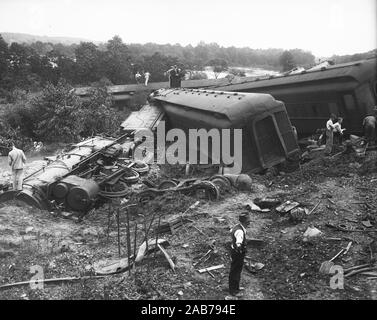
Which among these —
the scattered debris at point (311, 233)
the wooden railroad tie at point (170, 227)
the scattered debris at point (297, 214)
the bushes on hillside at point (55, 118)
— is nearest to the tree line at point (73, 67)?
the bushes on hillside at point (55, 118)

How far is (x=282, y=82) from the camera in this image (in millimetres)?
15250

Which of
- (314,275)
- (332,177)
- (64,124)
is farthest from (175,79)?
(314,275)

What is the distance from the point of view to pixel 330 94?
1315cm

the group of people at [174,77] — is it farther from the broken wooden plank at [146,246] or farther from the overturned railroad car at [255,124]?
the broken wooden plank at [146,246]

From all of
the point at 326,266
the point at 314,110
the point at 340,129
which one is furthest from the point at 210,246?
the point at 314,110

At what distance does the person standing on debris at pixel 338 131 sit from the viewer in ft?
39.1

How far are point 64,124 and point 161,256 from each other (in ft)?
45.9

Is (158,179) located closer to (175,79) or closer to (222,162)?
(222,162)

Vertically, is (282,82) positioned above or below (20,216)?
above

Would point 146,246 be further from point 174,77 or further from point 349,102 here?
point 174,77

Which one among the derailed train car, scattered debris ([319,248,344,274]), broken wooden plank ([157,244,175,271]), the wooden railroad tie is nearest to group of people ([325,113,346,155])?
the derailed train car

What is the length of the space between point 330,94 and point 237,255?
9.14 meters

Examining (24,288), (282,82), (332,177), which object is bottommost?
(24,288)

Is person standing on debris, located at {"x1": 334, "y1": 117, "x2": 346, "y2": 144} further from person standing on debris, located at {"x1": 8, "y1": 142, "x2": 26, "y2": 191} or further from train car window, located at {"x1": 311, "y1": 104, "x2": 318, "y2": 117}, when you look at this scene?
person standing on debris, located at {"x1": 8, "y1": 142, "x2": 26, "y2": 191}
